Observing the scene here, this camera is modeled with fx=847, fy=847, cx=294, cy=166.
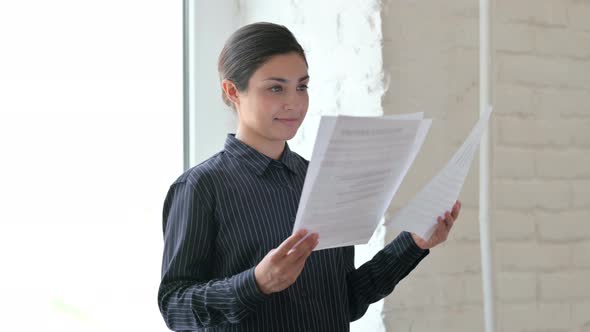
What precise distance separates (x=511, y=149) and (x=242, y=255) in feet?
2.67

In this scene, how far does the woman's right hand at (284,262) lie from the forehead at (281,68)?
0.31 metres

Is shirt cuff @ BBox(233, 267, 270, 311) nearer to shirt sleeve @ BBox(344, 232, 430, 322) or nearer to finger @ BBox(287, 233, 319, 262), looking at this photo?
finger @ BBox(287, 233, 319, 262)

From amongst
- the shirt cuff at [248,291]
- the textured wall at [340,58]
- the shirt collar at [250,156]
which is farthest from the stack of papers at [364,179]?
the textured wall at [340,58]

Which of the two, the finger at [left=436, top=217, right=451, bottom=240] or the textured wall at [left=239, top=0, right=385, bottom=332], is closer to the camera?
the finger at [left=436, top=217, right=451, bottom=240]

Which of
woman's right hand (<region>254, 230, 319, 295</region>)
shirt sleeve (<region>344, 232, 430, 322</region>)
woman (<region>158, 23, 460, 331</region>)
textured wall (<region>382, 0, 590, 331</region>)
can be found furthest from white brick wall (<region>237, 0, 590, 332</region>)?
woman's right hand (<region>254, 230, 319, 295</region>)

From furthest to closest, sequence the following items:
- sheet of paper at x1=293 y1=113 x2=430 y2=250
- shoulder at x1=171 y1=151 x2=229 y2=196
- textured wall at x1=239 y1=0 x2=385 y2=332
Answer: textured wall at x1=239 y1=0 x2=385 y2=332 < shoulder at x1=171 y1=151 x2=229 y2=196 < sheet of paper at x1=293 y1=113 x2=430 y2=250

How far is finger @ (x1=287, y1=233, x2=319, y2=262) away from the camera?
112cm

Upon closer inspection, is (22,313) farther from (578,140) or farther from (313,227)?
(578,140)

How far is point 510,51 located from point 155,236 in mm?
907

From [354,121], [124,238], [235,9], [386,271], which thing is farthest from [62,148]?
[354,121]

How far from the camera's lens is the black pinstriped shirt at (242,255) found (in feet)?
4.04

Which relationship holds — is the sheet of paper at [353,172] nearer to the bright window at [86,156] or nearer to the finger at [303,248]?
the finger at [303,248]

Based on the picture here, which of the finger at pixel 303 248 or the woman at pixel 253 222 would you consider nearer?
the finger at pixel 303 248

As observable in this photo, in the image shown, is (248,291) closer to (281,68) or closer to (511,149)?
(281,68)
